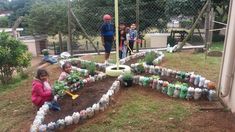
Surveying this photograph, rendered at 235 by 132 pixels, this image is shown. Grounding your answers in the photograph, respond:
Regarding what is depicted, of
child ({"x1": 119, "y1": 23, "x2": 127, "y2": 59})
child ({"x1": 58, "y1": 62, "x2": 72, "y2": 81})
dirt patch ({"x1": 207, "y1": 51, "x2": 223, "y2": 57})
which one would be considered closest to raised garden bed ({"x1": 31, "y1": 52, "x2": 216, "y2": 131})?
child ({"x1": 58, "y1": 62, "x2": 72, "y2": 81})

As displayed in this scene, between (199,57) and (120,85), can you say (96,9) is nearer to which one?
(199,57)

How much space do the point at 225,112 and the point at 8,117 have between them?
11.6 ft

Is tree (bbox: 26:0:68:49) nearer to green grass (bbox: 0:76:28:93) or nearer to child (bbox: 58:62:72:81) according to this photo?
green grass (bbox: 0:76:28:93)

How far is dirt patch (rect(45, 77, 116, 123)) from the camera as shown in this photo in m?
3.97

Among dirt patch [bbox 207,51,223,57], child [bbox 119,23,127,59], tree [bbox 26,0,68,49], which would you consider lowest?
dirt patch [bbox 207,51,223,57]

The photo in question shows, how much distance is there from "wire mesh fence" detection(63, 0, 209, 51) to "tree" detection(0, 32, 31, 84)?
12.0 ft

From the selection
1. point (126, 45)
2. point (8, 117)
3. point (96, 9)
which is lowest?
point (8, 117)

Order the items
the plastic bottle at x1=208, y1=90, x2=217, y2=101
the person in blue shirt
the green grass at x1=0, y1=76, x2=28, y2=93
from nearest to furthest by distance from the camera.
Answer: the plastic bottle at x1=208, y1=90, x2=217, y2=101, the green grass at x1=0, y1=76, x2=28, y2=93, the person in blue shirt

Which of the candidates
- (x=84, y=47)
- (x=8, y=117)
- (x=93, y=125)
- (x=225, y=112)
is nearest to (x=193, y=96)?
(x=225, y=112)

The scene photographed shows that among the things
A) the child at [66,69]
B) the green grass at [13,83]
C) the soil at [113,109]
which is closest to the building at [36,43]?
the green grass at [13,83]

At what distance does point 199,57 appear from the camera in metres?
7.47

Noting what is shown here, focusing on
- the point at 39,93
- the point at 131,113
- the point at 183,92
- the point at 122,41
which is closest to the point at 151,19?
the point at 122,41

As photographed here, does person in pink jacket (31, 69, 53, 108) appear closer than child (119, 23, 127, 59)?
Yes

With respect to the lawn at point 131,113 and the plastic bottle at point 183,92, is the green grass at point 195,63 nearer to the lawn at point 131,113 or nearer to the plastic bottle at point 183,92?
the lawn at point 131,113
